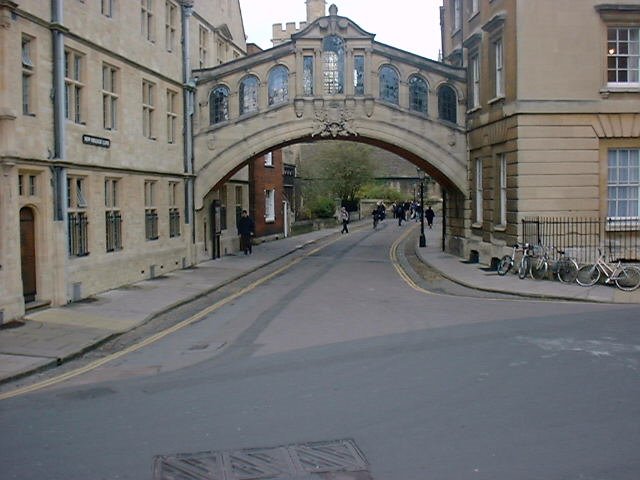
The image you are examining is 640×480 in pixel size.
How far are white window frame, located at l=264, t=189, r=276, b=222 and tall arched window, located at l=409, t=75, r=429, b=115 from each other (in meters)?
14.4

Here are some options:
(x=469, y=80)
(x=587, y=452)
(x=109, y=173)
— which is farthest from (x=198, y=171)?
(x=587, y=452)

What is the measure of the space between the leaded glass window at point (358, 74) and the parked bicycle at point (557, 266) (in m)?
9.66

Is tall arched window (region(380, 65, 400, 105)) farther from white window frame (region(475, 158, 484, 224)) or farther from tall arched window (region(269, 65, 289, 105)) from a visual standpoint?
white window frame (region(475, 158, 484, 224))

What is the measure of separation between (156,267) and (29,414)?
1537cm

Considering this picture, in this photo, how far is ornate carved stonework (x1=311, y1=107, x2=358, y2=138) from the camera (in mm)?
27875

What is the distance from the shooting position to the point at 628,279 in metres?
19.2

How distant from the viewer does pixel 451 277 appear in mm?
22875

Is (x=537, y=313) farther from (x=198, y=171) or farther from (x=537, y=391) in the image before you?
(x=198, y=171)

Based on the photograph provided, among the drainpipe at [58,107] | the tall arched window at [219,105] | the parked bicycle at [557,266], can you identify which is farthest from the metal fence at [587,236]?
the drainpipe at [58,107]

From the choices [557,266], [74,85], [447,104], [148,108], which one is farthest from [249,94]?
[557,266]

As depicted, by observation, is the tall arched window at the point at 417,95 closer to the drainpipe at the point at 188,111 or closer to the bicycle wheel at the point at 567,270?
the drainpipe at the point at 188,111

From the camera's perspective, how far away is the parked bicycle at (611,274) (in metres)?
19.2

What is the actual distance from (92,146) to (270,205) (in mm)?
23000

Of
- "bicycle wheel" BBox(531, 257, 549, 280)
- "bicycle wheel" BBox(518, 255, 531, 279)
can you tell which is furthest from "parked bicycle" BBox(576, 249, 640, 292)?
"bicycle wheel" BBox(518, 255, 531, 279)
